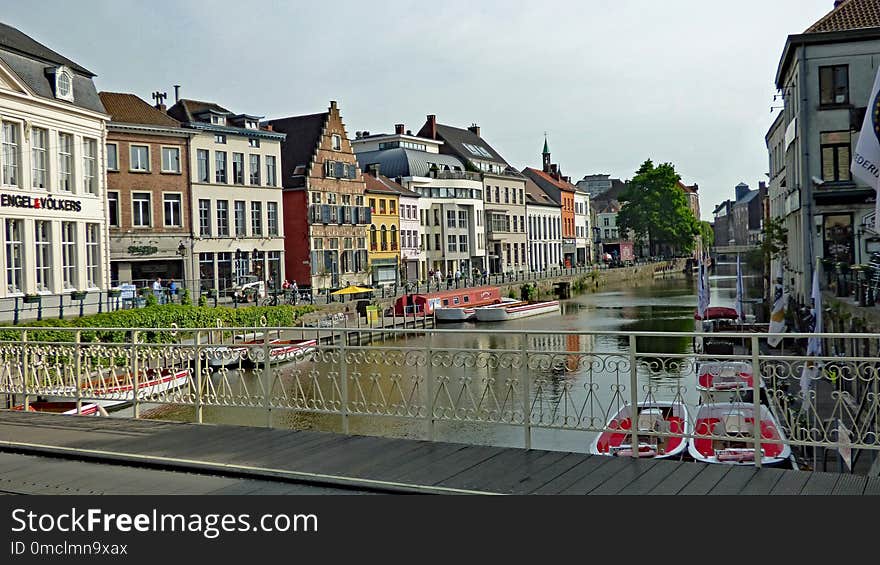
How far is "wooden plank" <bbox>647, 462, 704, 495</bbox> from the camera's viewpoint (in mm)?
6504

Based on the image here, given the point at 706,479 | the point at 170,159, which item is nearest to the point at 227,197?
the point at 170,159

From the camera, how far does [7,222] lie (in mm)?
28219

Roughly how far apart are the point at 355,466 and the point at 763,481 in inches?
135

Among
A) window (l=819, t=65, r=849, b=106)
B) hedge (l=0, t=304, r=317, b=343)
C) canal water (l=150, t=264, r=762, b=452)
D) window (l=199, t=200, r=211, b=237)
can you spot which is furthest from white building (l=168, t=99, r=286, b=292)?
window (l=819, t=65, r=849, b=106)

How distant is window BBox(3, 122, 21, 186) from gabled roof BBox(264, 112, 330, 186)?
27874 millimetres

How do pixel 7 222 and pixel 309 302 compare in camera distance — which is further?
pixel 309 302

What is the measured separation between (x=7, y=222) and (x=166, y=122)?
770 inches

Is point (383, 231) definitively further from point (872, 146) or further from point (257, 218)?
point (872, 146)

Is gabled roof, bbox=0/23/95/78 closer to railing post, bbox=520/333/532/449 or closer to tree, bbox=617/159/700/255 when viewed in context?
railing post, bbox=520/333/532/449

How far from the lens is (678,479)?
6812 mm
